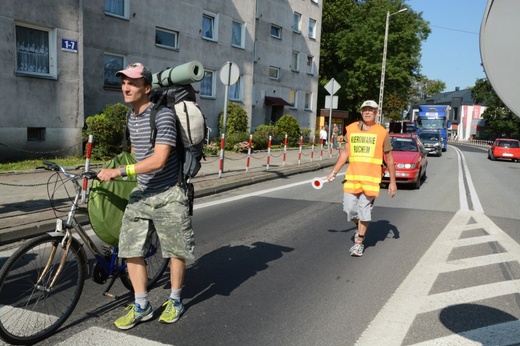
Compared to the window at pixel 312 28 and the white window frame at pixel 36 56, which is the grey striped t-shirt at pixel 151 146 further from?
the window at pixel 312 28

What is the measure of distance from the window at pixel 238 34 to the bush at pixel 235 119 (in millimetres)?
3787

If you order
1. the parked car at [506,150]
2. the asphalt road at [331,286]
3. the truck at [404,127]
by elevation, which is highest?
the truck at [404,127]

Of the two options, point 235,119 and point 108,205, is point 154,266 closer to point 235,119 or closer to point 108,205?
point 108,205

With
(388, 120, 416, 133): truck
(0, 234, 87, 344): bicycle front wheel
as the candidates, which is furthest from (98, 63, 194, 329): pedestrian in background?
(388, 120, 416, 133): truck

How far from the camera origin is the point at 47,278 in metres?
3.51

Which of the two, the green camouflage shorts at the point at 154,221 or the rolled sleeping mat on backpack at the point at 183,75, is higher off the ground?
the rolled sleeping mat on backpack at the point at 183,75

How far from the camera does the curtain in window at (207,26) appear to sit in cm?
2452

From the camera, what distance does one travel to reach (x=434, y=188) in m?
13.4

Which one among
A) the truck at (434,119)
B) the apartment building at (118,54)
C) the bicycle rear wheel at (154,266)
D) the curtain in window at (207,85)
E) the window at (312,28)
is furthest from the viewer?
the truck at (434,119)

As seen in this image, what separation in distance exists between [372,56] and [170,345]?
1799 inches

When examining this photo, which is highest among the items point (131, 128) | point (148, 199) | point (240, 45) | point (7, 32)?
point (240, 45)

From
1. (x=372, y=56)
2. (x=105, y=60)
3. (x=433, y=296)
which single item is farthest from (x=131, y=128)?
(x=372, y=56)

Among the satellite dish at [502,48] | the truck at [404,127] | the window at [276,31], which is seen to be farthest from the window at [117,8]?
the truck at [404,127]

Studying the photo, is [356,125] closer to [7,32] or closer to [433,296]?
[433,296]
